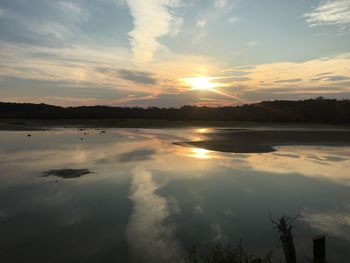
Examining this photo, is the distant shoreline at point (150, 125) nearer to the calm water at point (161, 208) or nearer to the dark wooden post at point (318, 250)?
the calm water at point (161, 208)

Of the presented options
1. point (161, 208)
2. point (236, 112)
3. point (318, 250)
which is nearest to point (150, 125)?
point (236, 112)

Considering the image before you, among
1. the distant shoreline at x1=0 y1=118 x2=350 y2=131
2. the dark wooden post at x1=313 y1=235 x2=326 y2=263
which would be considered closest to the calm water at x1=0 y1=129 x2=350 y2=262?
the dark wooden post at x1=313 y1=235 x2=326 y2=263

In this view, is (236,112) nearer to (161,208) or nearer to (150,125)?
(150,125)

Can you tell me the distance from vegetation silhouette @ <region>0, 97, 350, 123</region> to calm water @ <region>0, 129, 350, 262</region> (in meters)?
84.3

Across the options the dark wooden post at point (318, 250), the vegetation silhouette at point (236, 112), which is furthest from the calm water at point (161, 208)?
the vegetation silhouette at point (236, 112)

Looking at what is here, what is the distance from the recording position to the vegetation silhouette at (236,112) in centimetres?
10512

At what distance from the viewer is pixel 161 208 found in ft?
46.3

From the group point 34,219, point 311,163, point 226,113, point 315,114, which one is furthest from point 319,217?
point 226,113

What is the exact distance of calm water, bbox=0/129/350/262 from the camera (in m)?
10.3

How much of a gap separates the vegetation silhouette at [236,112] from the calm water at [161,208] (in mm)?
84274

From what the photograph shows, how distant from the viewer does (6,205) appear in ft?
46.5

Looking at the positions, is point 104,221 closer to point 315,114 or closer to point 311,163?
point 311,163

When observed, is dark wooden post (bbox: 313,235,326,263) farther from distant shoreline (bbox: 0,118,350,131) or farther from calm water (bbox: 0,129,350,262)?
distant shoreline (bbox: 0,118,350,131)

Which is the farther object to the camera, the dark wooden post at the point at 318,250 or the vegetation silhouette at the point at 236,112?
the vegetation silhouette at the point at 236,112
